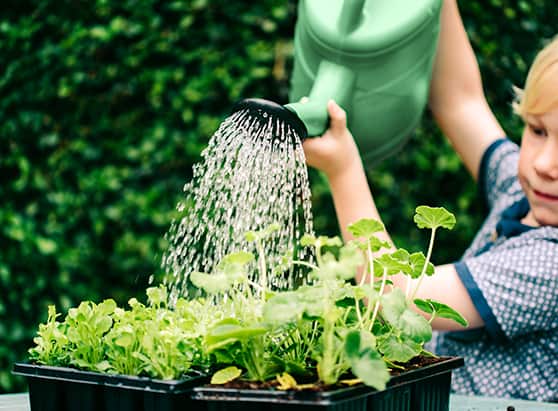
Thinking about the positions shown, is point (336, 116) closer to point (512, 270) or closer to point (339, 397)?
point (512, 270)

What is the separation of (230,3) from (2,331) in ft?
3.72

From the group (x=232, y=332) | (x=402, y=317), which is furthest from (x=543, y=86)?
(x=232, y=332)

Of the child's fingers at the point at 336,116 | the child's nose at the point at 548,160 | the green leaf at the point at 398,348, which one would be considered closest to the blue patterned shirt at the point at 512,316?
the child's nose at the point at 548,160

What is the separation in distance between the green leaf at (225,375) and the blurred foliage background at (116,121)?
1.61m

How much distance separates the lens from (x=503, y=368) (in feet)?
5.12

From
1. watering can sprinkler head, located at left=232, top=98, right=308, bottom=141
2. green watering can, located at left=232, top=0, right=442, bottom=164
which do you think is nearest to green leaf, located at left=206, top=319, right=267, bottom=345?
watering can sprinkler head, located at left=232, top=98, right=308, bottom=141

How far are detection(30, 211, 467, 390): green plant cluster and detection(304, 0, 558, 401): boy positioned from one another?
471mm

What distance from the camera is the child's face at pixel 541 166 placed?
1.47 metres

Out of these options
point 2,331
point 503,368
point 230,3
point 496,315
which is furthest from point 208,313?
point 230,3

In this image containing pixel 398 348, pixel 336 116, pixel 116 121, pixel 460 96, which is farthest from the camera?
pixel 116 121

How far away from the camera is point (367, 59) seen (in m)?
1.46

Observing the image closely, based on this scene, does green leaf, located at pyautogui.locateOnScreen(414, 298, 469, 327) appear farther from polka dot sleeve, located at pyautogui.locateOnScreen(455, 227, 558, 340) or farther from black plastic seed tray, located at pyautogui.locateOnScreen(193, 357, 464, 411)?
polka dot sleeve, located at pyautogui.locateOnScreen(455, 227, 558, 340)

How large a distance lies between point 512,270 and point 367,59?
1.40 ft

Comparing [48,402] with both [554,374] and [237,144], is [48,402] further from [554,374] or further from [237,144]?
[554,374]
